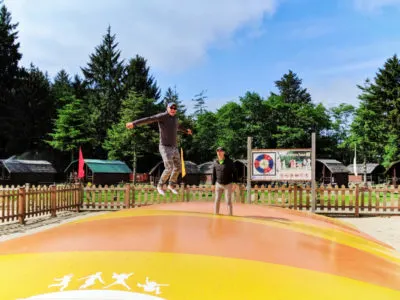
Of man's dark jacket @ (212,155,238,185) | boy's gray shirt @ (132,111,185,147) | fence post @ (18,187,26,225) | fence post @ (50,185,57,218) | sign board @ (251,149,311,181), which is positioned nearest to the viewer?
man's dark jacket @ (212,155,238,185)

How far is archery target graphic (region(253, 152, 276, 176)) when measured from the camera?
563 inches

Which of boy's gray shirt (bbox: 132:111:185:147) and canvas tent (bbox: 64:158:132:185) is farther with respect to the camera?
canvas tent (bbox: 64:158:132:185)

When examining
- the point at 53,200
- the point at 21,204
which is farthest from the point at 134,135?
the point at 21,204

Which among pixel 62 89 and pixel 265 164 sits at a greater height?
pixel 62 89

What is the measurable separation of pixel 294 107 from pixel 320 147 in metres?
8.08

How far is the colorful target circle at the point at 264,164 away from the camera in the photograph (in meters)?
14.3

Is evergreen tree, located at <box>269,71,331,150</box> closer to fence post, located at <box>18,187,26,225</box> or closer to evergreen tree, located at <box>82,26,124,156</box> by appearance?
evergreen tree, located at <box>82,26,124,156</box>

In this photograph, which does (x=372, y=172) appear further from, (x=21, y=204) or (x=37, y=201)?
(x=21, y=204)

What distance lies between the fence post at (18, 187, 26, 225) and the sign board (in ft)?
27.2

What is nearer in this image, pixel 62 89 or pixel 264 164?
pixel 264 164

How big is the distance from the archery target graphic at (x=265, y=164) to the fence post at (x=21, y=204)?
8.38m

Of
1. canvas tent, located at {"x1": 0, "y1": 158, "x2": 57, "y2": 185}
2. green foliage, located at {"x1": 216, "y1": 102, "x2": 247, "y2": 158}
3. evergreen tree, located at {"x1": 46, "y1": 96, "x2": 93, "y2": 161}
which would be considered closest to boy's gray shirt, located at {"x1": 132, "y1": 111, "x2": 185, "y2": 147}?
canvas tent, located at {"x1": 0, "y1": 158, "x2": 57, "y2": 185}

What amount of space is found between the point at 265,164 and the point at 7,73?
165 feet

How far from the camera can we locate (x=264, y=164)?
47.0 feet
